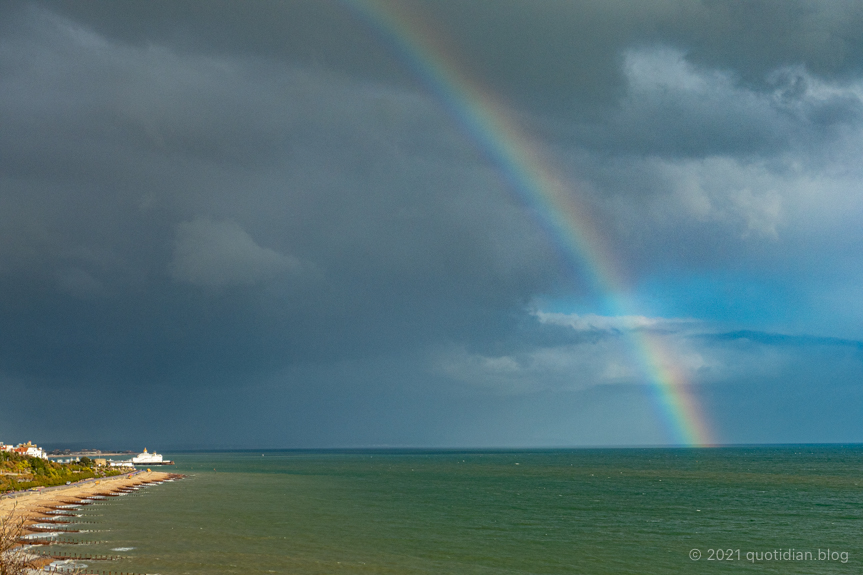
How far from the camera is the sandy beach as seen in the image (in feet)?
230

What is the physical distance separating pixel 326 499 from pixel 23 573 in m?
73.8

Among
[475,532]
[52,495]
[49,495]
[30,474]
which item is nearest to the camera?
[475,532]

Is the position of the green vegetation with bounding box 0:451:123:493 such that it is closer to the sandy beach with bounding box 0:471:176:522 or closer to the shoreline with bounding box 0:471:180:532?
the shoreline with bounding box 0:471:180:532

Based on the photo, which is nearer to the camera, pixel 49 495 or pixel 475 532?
pixel 475 532

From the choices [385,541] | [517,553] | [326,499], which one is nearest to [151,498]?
[326,499]

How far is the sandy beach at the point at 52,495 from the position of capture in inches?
2765

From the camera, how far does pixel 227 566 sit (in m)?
46.8

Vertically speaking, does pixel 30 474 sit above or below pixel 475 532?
above

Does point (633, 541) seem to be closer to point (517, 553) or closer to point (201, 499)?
point (517, 553)

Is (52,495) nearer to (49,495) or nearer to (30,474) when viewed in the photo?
(49,495)

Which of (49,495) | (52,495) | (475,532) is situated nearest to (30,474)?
(52,495)

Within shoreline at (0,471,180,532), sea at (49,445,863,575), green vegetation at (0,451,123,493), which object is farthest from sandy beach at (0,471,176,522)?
sea at (49,445,863,575)

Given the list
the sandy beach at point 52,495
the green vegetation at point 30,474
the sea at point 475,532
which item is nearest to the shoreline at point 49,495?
the sandy beach at point 52,495

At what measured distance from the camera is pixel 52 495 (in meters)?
89.8
